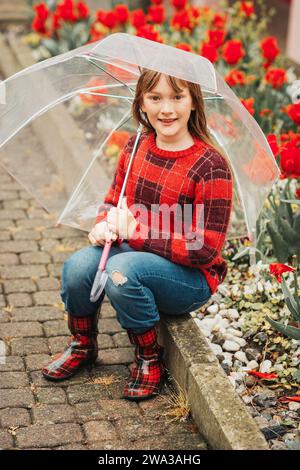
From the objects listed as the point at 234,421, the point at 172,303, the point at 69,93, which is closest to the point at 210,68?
the point at 69,93

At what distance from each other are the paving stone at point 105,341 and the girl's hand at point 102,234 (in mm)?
605

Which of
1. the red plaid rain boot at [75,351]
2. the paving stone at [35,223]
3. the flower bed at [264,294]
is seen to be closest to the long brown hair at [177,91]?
the flower bed at [264,294]

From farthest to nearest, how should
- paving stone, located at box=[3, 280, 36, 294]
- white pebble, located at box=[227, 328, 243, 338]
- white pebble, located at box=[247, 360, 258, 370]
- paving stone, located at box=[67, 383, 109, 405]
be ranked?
1. paving stone, located at box=[3, 280, 36, 294]
2. white pebble, located at box=[227, 328, 243, 338]
3. white pebble, located at box=[247, 360, 258, 370]
4. paving stone, located at box=[67, 383, 109, 405]

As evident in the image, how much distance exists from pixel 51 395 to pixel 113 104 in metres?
1.35

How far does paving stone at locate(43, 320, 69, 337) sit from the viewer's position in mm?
3861

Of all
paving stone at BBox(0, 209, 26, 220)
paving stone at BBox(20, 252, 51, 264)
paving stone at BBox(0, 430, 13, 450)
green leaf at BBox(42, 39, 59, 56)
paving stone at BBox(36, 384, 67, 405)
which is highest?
green leaf at BBox(42, 39, 59, 56)

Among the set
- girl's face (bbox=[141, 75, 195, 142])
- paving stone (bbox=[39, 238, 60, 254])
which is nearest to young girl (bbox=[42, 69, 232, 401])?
girl's face (bbox=[141, 75, 195, 142])

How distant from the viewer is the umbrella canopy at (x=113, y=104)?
2930 millimetres

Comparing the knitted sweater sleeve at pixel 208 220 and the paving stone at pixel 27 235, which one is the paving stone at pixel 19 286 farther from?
the knitted sweater sleeve at pixel 208 220

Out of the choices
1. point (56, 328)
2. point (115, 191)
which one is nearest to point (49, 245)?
point (56, 328)

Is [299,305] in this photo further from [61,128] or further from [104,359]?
[61,128]

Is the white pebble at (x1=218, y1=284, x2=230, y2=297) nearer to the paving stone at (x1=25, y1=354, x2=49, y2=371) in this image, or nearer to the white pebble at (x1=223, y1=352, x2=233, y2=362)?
the white pebble at (x1=223, y1=352, x2=233, y2=362)

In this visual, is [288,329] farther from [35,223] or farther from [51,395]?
[35,223]

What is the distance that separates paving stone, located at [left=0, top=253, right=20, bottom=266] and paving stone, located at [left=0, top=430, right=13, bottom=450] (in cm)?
157
